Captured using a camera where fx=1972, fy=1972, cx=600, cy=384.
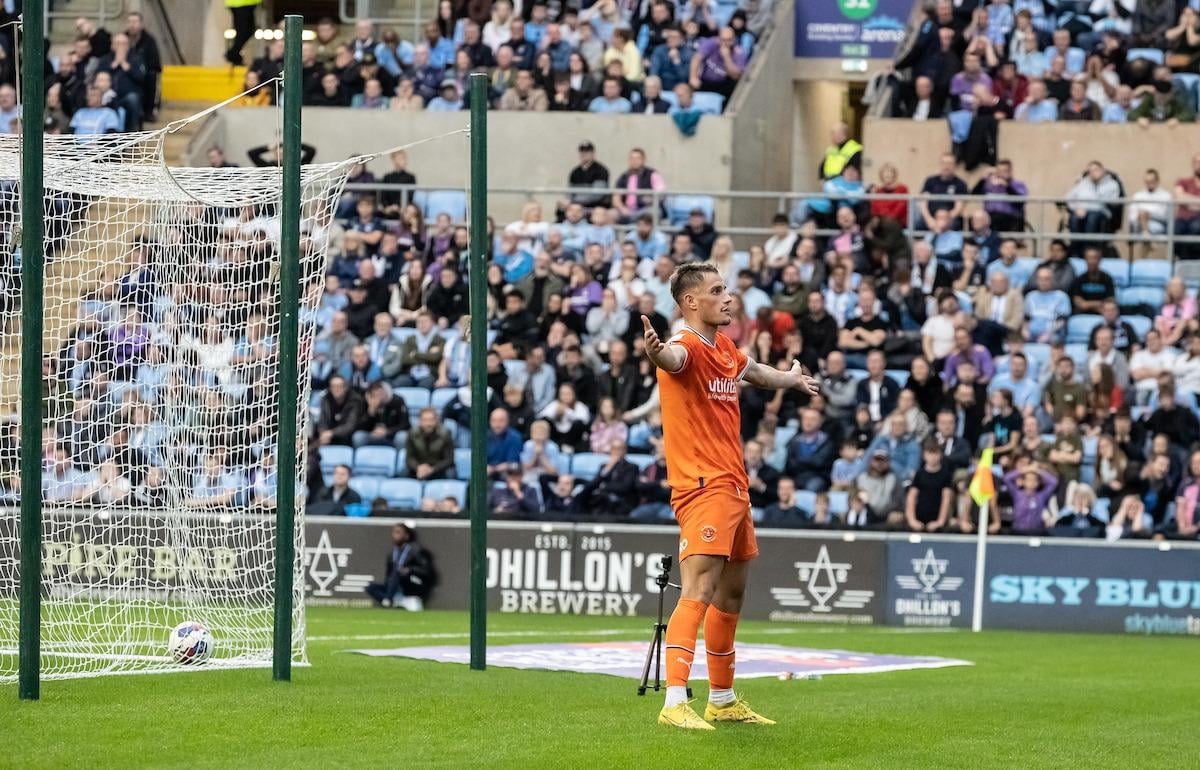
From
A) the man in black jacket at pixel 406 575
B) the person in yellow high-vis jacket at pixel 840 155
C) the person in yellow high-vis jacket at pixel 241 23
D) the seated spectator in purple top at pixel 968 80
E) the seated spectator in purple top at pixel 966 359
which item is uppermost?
the person in yellow high-vis jacket at pixel 241 23

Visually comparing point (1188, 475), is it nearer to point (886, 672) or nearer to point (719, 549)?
point (886, 672)

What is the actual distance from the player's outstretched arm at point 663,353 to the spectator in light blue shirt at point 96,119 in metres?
20.4

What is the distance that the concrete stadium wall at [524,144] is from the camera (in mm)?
28234

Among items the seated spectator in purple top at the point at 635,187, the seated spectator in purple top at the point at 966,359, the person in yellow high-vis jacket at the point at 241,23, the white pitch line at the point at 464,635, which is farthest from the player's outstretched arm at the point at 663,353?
the person in yellow high-vis jacket at the point at 241,23

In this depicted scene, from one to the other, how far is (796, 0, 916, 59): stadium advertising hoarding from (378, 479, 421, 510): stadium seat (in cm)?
1154

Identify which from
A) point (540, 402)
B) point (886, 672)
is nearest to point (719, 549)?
point (886, 672)

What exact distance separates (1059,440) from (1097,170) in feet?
16.7

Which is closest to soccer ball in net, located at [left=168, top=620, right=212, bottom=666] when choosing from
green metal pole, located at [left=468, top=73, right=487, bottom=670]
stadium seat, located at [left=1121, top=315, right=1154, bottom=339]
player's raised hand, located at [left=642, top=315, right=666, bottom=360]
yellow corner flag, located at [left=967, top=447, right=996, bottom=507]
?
green metal pole, located at [left=468, top=73, right=487, bottom=670]

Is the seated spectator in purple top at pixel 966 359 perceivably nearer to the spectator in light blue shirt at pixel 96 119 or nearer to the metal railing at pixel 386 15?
the metal railing at pixel 386 15

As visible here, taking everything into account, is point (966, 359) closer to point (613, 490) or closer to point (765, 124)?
point (613, 490)

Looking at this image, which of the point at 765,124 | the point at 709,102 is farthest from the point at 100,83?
the point at 765,124

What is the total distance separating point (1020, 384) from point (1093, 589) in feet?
10.7

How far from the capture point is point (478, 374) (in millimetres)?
12938

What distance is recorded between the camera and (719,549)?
9.58 metres
